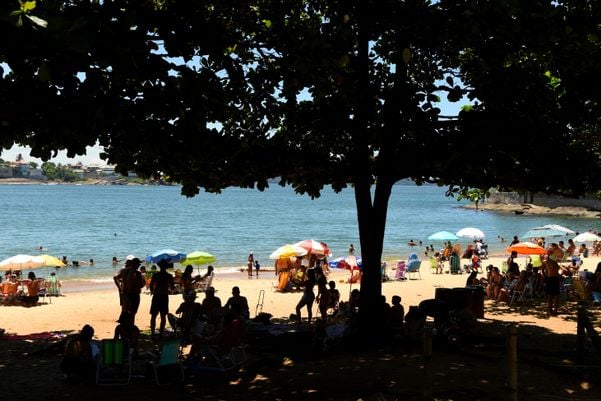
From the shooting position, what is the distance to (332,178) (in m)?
9.74

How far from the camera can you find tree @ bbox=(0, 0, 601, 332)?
20.4ft

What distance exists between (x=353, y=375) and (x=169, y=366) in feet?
8.64

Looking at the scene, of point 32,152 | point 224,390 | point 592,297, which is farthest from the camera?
point 592,297

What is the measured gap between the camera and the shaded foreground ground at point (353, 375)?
7445mm

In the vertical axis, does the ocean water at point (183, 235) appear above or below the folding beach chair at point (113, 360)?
below

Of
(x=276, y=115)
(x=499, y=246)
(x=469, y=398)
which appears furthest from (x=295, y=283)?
(x=499, y=246)

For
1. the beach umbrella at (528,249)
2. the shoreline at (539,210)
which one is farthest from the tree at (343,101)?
the shoreline at (539,210)

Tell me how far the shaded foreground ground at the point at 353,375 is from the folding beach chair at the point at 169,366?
0.50 ft

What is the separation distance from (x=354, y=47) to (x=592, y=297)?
31.7 ft

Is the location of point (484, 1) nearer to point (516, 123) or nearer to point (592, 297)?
point (516, 123)

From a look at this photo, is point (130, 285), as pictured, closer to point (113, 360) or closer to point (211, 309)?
point (211, 309)

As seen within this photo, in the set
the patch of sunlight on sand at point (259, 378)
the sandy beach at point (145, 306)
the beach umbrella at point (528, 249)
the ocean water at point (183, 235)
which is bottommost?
the ocean water at point (183, 235)

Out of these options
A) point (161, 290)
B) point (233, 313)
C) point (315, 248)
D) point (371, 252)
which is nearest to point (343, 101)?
point (371, 252)

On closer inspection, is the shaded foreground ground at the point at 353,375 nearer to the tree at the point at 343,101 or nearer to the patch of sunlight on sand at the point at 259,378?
the patch of sunlight on sand at the point at 259,378
